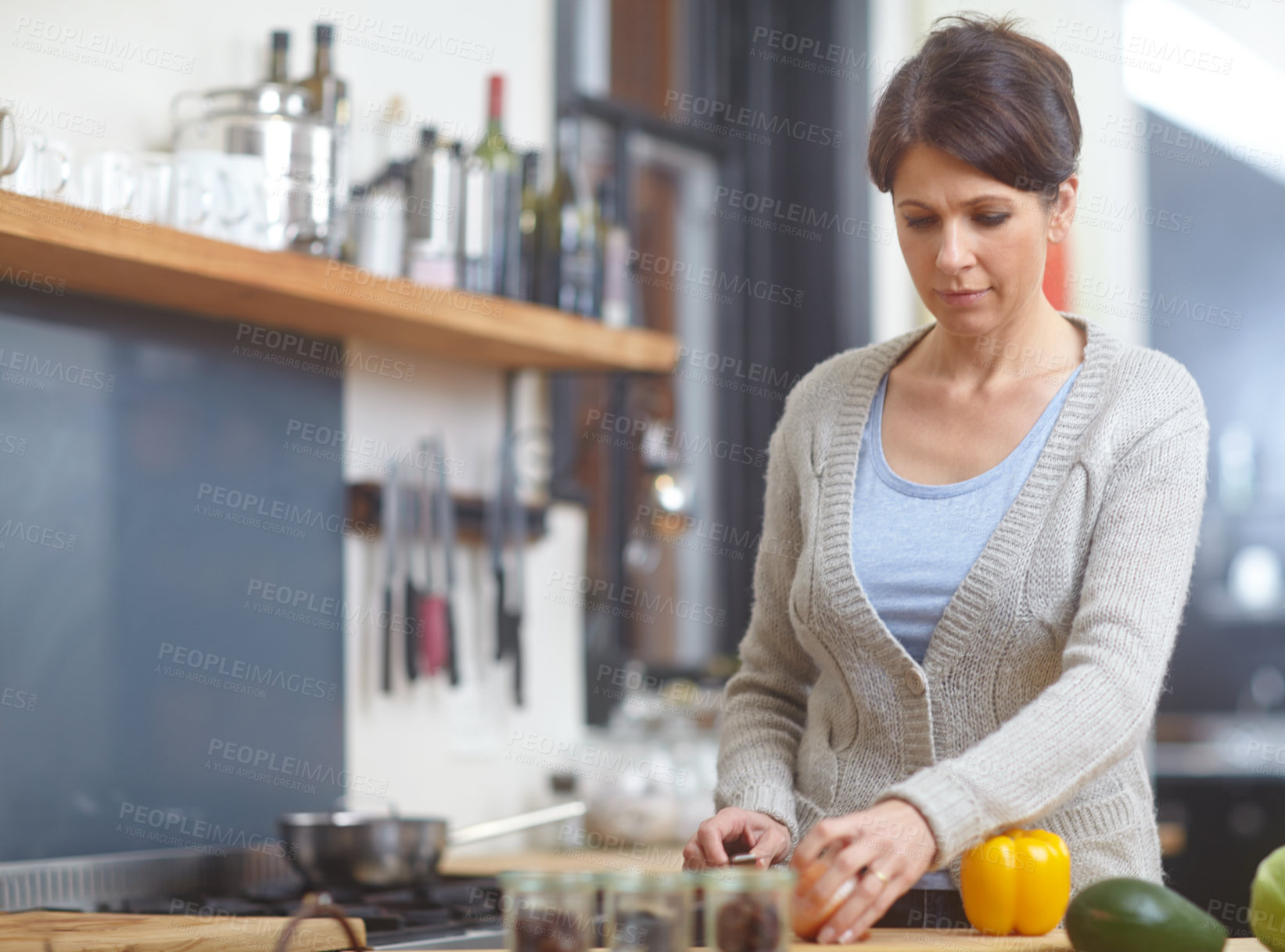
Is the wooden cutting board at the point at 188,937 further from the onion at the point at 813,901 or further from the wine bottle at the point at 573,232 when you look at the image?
the wine bottle at the point at 573,232

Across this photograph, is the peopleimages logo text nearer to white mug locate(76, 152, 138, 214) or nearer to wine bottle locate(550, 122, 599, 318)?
wine bottle locate(550, 122, 599, 318)

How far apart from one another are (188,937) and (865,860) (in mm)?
603

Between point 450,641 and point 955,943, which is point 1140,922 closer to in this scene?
point 955,943

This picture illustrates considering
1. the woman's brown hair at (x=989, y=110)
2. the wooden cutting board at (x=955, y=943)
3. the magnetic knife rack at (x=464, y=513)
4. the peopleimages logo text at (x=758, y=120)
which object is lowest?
the wooden cutting board at (x=955, y=943)

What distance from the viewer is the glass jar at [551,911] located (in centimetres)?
89

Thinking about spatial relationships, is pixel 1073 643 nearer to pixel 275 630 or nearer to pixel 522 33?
pixel 275 630

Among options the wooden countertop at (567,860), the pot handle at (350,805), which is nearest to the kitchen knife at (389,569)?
the pot handle at (350,805)

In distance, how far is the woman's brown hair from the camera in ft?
4.21

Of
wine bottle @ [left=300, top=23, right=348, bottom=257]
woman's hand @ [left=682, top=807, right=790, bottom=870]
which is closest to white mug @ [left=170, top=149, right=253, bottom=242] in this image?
wine bottle @ [left=300, top=23, right=348, bottom=257]

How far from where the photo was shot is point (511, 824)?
2.25 metres

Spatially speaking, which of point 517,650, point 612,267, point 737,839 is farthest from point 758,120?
point 737,839

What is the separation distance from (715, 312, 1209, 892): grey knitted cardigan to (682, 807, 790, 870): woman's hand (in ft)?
0.09

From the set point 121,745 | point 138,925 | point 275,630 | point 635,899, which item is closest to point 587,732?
point 275,630

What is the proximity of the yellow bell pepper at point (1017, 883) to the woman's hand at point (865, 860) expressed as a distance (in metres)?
0.11
